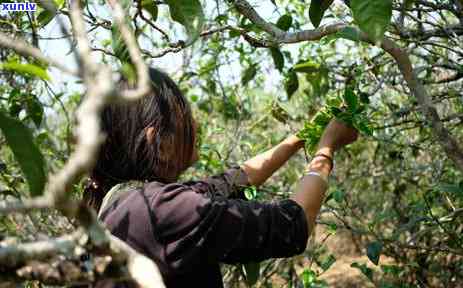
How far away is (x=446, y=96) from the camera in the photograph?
6.09 feet

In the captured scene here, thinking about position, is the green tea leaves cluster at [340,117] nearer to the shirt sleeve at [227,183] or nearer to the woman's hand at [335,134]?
the woman's hand at [335,134]

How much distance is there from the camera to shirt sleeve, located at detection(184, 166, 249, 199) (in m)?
1.47

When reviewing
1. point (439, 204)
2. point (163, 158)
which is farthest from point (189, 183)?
point (439, 204)

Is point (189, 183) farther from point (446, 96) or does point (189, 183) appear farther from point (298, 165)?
point (298, 165)

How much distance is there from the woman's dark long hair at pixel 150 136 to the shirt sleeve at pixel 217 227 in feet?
0.37

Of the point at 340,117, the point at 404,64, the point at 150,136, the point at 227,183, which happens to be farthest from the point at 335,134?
the point at 150,136

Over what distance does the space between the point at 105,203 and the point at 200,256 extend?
24 centimetres

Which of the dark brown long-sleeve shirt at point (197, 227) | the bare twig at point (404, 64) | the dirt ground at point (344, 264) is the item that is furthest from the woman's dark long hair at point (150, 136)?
the dirt ground at point (344, 264)

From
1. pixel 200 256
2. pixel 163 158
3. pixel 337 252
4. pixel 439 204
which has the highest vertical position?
pixel 163 158

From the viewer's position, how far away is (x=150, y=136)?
124cm

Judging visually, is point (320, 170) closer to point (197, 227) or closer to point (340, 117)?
point (340, 117)

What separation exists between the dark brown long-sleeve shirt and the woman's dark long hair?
75 mm

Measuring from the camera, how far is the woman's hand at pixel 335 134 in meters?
1.38

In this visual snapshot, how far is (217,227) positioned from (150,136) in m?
0.24
